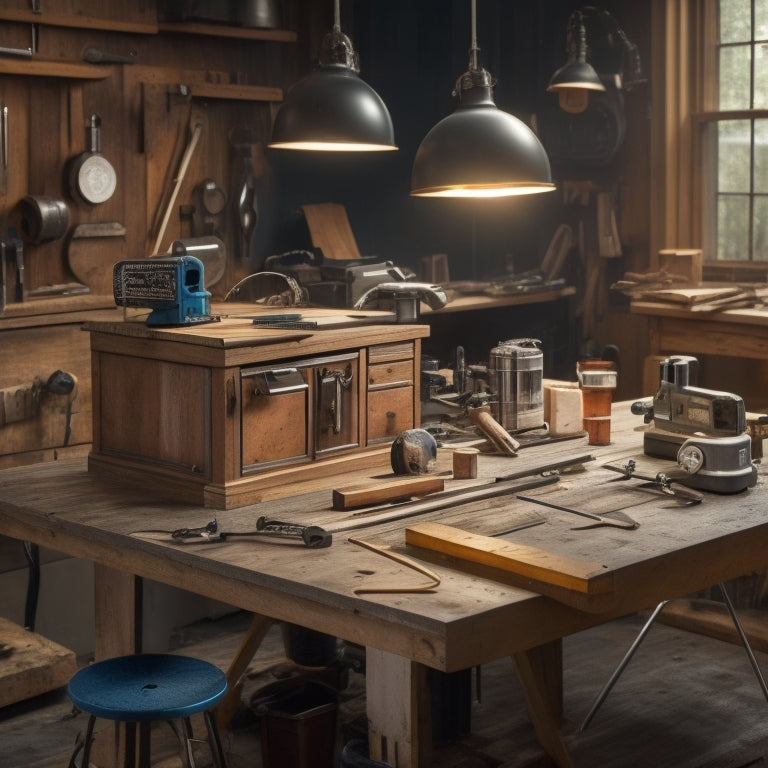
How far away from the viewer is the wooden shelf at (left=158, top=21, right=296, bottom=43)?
17.6 feet

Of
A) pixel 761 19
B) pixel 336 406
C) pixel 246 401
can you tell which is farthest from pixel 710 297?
pixel 246 401

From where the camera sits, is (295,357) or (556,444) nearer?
(295,357)

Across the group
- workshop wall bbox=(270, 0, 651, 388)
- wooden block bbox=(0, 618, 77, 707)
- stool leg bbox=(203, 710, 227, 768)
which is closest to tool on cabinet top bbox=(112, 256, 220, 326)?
stool leg bbox=(203, 710, 227, 768)

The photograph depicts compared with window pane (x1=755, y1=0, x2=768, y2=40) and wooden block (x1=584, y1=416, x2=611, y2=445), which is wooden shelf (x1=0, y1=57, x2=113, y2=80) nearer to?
wooden block (x1=584, y1=416, x2=611, y2=445)

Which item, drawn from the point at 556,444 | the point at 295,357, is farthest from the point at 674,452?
the point at 295,357

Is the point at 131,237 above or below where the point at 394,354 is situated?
above

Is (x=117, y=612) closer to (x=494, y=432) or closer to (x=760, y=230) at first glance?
(x=494, y=432)

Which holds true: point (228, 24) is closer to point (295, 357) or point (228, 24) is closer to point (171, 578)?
point (295, 357)

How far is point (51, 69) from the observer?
4.86 metres

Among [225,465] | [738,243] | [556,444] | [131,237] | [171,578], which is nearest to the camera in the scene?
[171,578]

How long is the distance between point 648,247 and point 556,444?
2902 millimetres

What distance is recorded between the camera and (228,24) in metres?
5.51

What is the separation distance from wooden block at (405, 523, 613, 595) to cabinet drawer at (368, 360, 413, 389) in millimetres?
880

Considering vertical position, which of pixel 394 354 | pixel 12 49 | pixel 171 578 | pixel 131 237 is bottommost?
pixel 171 578
